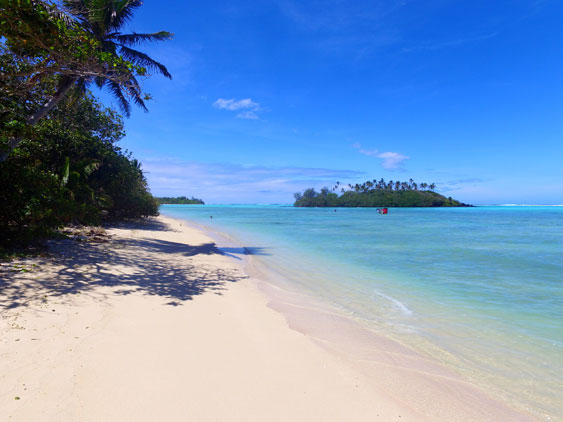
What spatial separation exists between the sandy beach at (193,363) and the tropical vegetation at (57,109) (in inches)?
72.1

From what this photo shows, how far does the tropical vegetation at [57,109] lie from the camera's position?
618cm

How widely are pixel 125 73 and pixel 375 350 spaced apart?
28.8 feet

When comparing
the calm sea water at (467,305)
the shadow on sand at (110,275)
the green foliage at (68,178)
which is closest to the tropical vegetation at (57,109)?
the green foliage at (68,178)

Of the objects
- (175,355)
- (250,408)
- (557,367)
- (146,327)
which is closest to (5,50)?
(146,327)

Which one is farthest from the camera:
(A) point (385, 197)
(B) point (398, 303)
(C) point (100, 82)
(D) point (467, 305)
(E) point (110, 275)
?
(A) point (385, 197)

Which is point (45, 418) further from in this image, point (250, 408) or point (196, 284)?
point (196, 284)

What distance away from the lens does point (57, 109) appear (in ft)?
48.2

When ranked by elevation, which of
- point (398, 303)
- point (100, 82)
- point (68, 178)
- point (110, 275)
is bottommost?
point (398, 303)

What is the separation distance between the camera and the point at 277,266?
11.2 metres

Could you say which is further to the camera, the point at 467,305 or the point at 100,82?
the point at 100,82

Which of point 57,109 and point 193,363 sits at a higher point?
point 57,109

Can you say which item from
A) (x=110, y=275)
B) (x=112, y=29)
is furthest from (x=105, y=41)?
(x=110, y=275)

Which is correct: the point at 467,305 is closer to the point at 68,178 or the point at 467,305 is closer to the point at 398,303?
the point at 398,303

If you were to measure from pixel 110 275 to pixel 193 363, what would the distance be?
14.8 feet
